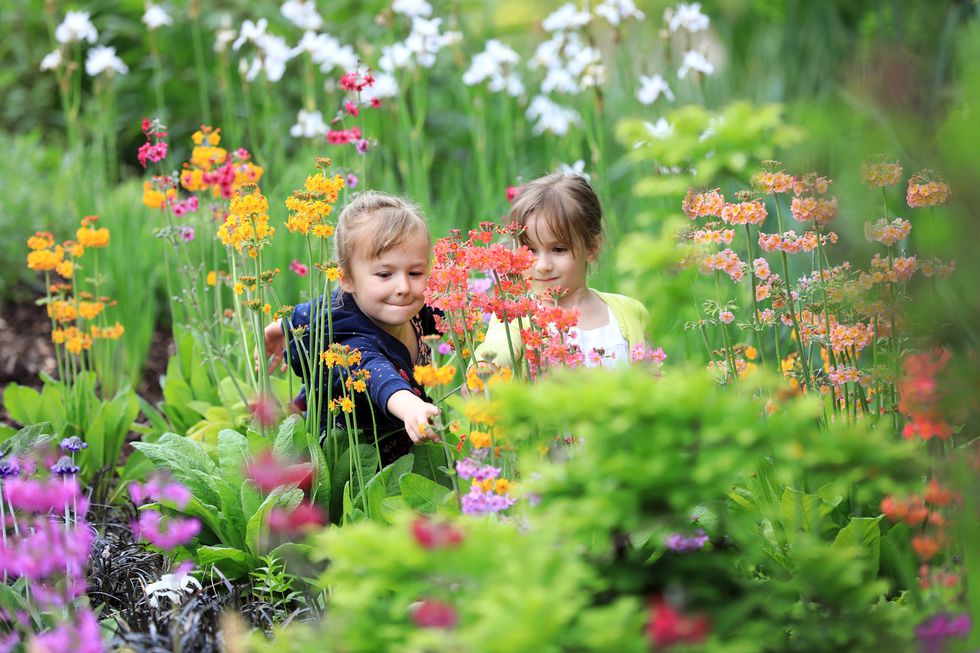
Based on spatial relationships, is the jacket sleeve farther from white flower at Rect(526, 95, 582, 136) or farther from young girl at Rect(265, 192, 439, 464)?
white flower at Rect(526, 95, 582, 136)

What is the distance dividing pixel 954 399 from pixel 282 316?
149cm

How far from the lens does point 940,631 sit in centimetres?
147

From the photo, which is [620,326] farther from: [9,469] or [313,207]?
[9,469]

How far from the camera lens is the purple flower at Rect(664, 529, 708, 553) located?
1.69m

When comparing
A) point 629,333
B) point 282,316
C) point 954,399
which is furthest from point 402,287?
point 954,399

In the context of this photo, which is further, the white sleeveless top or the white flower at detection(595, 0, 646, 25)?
the white flower at detection(595, 0, 646, 25)

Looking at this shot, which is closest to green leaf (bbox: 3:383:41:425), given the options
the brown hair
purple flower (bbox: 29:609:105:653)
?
the brown hair

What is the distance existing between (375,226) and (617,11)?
2.12m

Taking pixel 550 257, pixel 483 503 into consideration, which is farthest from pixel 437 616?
pixel 550 257

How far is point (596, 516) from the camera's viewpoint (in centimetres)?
143

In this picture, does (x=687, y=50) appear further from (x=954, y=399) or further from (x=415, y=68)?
(x=954, y=399)

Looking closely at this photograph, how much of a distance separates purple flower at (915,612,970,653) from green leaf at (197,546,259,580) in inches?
59.0

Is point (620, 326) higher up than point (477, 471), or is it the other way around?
point (620, 326)

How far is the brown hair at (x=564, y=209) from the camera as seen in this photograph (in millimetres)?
2885
